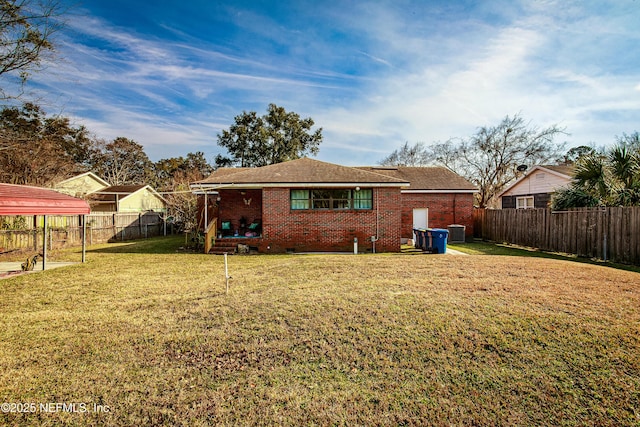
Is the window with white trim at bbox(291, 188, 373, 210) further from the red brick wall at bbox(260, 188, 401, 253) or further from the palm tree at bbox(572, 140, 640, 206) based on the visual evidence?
the palm tree at bbox(572, 140, 640, 206)

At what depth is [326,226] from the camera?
47.9ft

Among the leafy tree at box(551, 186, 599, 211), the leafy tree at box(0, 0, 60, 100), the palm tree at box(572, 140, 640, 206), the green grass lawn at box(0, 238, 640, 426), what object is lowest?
the green grass lawn at box(0, 238, 640, 426)

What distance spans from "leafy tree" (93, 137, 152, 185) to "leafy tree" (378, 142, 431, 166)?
1459 inches

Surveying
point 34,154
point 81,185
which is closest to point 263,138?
point 81,185

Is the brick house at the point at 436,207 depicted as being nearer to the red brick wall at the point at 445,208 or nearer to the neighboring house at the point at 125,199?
the red brick wall at the point at 445,208

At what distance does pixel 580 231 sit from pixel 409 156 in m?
31.7

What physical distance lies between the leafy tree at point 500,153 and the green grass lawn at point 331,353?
83.9 ft

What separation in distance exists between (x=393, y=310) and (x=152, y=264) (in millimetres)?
9370

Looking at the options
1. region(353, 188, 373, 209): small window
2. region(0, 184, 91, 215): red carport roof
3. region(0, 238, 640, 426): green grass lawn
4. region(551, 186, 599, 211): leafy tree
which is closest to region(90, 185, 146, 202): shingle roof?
region(0, 184, 91, 215): red carport roof

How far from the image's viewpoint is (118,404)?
325 cm

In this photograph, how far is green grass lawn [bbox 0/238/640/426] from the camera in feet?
10.4

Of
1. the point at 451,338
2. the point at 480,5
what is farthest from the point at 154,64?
the point at 451,338

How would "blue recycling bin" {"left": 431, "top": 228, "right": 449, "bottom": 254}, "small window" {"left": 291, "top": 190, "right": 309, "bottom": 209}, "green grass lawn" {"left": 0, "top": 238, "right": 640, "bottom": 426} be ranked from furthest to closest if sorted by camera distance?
"small window" {"left": 291, "top": 190, "right": 309, "bottom": 209}, "blue recycling bin" {"left": 431, "top": 228, "right": 449, "bottom": 254}, "green grass lawn" {"left": 0, "top": 238, "right": 640, "bottom": 426}

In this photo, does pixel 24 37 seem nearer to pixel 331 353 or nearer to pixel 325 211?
pixel 325 211
